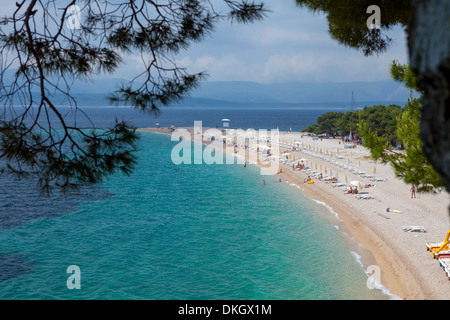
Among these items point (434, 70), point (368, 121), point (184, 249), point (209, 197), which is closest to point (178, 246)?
point (184, 249)

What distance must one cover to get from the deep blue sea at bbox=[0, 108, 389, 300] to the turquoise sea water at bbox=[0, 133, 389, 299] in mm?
51

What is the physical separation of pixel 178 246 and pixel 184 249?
572mm

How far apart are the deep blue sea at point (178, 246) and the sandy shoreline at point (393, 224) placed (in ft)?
3.57

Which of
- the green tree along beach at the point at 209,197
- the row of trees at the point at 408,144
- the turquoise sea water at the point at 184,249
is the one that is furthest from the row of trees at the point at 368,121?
the row of trees at the point at 408,144

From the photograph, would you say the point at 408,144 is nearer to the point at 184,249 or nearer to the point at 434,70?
the point at 434,70

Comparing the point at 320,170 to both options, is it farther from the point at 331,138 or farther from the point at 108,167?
the point at 108,167

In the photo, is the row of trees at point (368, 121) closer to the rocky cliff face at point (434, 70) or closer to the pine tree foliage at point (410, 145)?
the pine tree foliage at point (410, 145)

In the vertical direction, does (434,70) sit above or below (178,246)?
above

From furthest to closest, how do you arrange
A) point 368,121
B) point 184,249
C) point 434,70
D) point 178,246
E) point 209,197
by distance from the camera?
point 368,121, point 209,197, point 178,246, point 184,249, point 434,70

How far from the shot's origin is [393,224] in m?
21.2

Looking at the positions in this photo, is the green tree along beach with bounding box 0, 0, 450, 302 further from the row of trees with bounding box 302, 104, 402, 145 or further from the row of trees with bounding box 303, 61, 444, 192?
the row of trees with bounding box 302, 104, 402, 145

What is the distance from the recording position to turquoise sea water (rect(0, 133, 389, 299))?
53.0 ft

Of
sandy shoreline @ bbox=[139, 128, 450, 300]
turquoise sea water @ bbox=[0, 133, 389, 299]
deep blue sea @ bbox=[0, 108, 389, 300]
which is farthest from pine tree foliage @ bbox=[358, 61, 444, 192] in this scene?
turquoise sea water @ bbox=[0, 133, 389, 299]

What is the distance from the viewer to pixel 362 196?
27.4m
